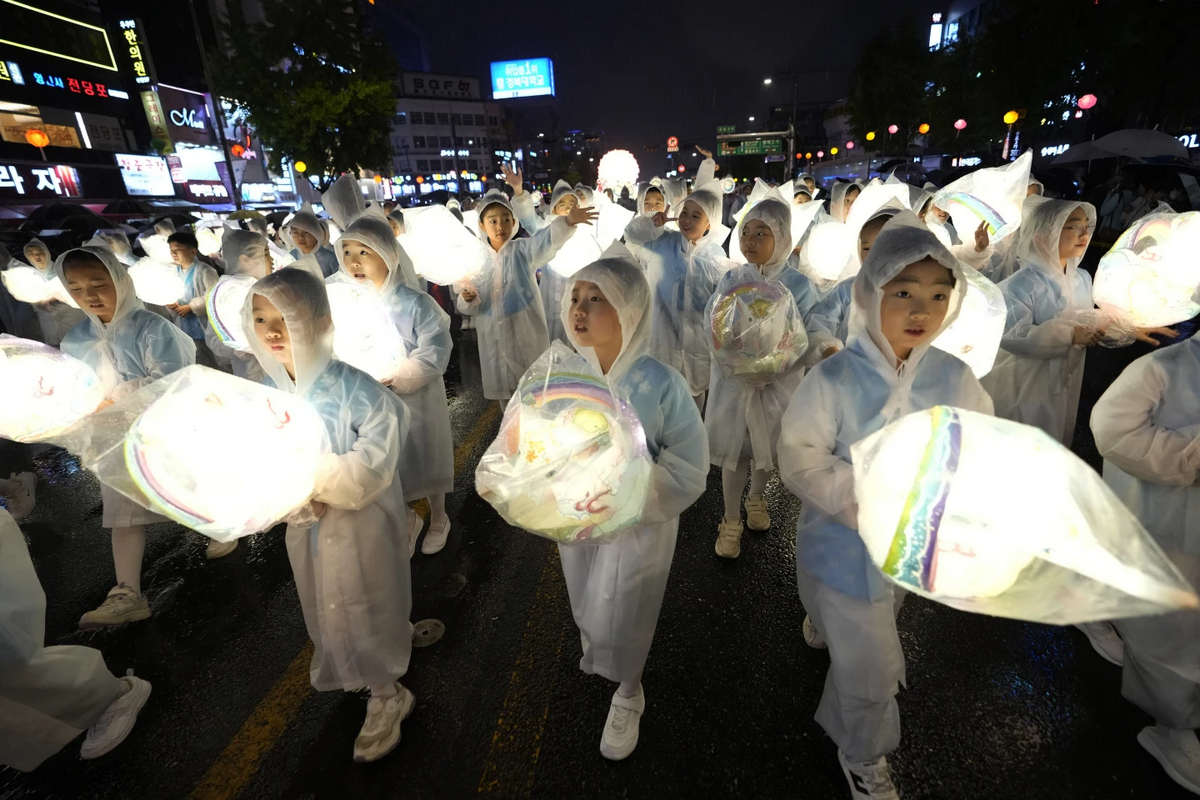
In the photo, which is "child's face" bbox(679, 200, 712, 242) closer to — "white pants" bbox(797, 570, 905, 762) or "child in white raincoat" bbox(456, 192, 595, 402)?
"child in white raincoat" bbox(456, 192, 595, 402)

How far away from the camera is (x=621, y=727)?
2.30 metres

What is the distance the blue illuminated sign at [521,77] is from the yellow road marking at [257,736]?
66540 mm

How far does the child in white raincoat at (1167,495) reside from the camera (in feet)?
6.31

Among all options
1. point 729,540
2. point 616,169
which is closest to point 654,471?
point 729,540

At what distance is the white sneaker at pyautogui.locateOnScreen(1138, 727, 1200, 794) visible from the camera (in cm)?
203

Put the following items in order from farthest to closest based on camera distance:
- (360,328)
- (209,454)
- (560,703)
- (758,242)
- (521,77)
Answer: (521,77), (758,242), (360,328), (560,703), (209,454)

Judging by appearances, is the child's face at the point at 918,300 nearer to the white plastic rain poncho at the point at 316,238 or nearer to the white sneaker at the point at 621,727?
the white sneaker at the point at 621,727

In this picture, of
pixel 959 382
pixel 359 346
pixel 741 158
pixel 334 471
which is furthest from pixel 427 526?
pixel 741 158

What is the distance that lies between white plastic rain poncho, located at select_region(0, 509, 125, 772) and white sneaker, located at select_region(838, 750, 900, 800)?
300 centimetres

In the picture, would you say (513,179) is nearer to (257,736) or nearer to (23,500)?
(23,500)

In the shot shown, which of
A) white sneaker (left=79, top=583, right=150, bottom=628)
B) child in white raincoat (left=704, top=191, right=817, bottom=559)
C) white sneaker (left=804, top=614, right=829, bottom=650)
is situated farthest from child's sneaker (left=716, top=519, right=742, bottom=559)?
white sneaker (left=79, top=583, right=150, bottom=628)

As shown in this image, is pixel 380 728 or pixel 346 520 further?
pixel 380 728

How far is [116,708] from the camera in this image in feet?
8.15

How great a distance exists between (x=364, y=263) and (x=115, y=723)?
8.63 feet
